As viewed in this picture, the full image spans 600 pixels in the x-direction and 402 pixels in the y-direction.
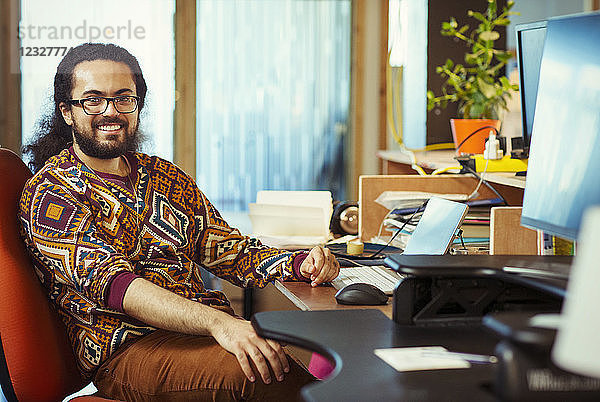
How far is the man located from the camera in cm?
148

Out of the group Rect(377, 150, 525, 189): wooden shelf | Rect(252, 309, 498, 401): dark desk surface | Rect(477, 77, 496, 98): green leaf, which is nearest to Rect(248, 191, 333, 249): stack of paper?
Rect(377, 150, 525, 189): wooden shelf

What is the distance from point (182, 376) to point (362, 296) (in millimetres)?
385

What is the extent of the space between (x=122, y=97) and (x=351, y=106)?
85.3 inches

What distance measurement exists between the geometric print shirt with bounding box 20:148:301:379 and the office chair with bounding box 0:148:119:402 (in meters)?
0.04

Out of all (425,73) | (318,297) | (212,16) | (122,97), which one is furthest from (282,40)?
(318,297)

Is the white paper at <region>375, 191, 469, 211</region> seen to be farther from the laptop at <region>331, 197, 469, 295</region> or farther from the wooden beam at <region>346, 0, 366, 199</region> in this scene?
the wooden beam at <region>346, 0, 366, 199</region>

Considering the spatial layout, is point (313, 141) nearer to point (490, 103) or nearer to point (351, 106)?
point (351, 106)

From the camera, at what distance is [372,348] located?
107 cm

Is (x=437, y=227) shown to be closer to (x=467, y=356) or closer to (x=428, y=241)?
(x=428, y=241)

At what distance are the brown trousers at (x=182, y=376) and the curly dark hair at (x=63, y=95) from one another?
0.57m

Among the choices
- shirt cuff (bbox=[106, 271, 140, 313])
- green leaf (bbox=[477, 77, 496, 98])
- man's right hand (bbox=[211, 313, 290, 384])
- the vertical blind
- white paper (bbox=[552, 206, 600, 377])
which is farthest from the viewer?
the vertical blind

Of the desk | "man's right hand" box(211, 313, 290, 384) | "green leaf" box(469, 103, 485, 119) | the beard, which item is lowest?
"man's right hand" box(211, 313, 290, 384)

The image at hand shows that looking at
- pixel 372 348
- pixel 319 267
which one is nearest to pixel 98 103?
pixel 319 267

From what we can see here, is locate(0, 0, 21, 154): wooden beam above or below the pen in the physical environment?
above
